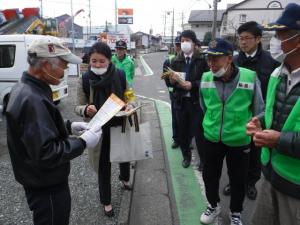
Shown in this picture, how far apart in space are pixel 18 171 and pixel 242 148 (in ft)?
6.25

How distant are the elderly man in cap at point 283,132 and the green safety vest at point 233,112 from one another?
65cm

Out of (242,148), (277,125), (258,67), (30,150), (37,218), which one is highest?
(258,67)

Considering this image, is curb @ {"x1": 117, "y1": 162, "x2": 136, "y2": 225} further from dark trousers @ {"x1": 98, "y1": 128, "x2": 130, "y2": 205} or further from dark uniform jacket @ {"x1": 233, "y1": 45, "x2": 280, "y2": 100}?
dark uniform jacket @ {"x1": 233, "y1": 45, "x2": 280, "y2": 100}

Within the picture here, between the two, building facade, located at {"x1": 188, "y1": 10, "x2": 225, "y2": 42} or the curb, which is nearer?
the curb

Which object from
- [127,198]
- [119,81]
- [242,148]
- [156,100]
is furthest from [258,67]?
[156,100]

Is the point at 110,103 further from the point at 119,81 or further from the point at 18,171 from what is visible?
the point at 18,171

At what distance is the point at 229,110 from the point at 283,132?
99cm

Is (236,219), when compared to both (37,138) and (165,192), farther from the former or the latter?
(37,138)

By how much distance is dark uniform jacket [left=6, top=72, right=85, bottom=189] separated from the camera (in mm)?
1722

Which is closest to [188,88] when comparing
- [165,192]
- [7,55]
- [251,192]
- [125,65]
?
[165,192]

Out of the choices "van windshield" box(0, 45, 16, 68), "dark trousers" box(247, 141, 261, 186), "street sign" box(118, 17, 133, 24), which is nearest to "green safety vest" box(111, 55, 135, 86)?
"van windshield" box(0, 45, 16, 68)

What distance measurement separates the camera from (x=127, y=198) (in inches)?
143

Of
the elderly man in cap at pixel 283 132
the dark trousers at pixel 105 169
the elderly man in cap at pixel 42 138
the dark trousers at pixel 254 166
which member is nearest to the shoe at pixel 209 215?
the dark trousers at pixel 254 166

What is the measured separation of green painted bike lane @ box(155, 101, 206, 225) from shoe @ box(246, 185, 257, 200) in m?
0.53
